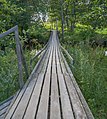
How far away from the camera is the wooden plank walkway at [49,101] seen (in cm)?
241

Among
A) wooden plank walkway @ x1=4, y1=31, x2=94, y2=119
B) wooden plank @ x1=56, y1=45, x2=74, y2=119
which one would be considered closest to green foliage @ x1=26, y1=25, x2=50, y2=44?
wooden plank walkway @ x1=4, y1=31, x2=94, y2=119

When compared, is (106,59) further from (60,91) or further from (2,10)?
(60,91)

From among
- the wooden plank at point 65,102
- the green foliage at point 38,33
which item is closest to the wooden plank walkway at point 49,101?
the wooden plank at point 65,102

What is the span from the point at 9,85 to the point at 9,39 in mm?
3121

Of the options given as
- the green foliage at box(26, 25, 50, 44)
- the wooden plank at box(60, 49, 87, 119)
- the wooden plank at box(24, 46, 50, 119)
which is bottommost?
the wooden plank at box(24, 46, 50, 119)

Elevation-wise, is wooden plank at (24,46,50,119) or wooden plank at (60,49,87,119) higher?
wooden plank at (60,49,87,119)

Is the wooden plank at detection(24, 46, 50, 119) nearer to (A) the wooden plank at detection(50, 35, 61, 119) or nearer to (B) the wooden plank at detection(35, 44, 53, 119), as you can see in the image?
(B) the wooden plank at detection(35, 44, 53, 119)

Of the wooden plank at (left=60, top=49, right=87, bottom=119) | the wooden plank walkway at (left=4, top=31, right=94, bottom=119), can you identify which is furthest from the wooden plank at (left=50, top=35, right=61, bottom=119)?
the wooden plank at (left=60, top=49, right=87, bottom=119)

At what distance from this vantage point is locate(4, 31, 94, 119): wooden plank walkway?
241 centimetres

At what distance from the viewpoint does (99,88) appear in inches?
157

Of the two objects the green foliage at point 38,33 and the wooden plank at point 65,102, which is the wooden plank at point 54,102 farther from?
the green foliage at point 38,33

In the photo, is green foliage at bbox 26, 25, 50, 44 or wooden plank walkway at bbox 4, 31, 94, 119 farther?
green foliage at bbox 26, 25, 50, 44

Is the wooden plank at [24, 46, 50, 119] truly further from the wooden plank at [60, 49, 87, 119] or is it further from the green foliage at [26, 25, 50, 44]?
the green foliage at [26, 25, 50, 44]

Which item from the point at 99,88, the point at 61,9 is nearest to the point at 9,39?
the point at 99,88
